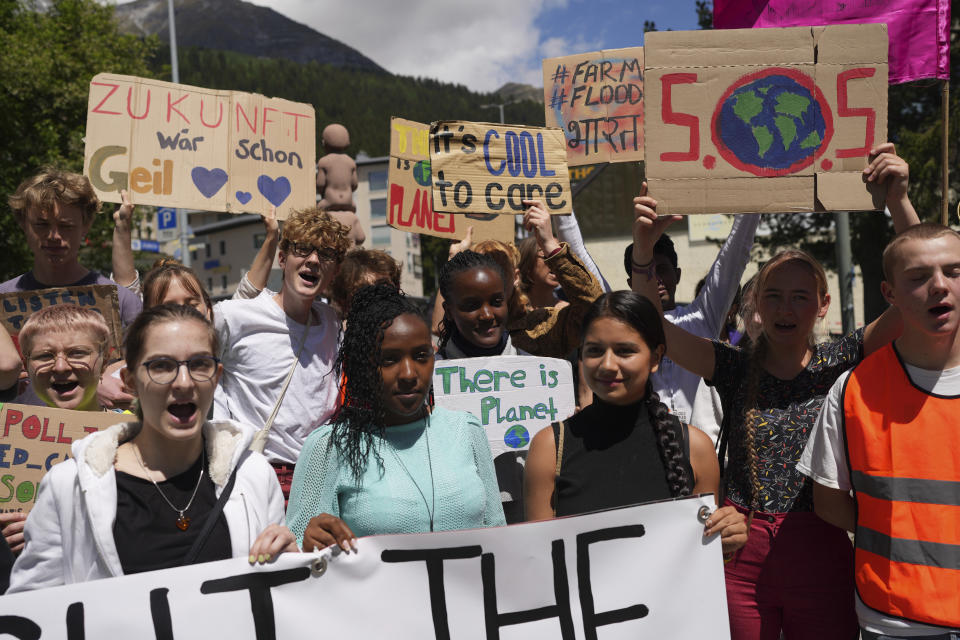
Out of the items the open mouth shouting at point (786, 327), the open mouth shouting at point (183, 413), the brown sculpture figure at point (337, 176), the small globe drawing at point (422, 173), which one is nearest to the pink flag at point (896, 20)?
the open mouth shouting at point (786, 327)

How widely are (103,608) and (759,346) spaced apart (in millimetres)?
2269

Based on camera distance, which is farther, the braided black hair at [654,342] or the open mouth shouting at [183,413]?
the braided black hair at [654,342]

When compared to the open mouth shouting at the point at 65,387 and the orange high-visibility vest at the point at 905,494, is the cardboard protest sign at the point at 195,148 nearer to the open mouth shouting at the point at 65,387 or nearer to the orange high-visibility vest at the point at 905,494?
the open mouth shouting at the point at 65,387

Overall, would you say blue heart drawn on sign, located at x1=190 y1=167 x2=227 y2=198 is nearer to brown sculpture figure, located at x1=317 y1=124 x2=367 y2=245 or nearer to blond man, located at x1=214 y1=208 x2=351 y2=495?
blond man, located at x1=214 y1=208 x2=351 y2=495

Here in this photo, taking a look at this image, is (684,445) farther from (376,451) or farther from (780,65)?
(780,65)

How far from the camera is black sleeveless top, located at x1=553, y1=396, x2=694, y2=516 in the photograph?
2.73 meters

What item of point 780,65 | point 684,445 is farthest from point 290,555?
point 780,65

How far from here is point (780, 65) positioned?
11.4 ft

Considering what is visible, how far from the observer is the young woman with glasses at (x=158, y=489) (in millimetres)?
2363

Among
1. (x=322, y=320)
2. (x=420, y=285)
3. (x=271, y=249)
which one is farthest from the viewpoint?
(x=420, y=285)

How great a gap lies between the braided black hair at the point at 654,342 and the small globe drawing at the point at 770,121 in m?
0.95

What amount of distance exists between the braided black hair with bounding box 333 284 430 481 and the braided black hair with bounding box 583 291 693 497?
606mm

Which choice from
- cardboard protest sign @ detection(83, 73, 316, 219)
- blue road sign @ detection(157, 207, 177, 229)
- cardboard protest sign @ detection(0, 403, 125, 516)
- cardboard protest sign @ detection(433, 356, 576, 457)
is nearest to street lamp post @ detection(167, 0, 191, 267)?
blue road sign @ detection(157, 207, 177, 229)

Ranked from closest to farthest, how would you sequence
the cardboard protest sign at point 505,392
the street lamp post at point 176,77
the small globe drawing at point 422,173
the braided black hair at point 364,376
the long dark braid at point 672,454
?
the braided black hair at point 364,376 < the long dark braid at point 672,454 < the cardboard protest sign at point 505,392 < the small globe drawing at point 422,173 < the street lamp post at point 176,77
